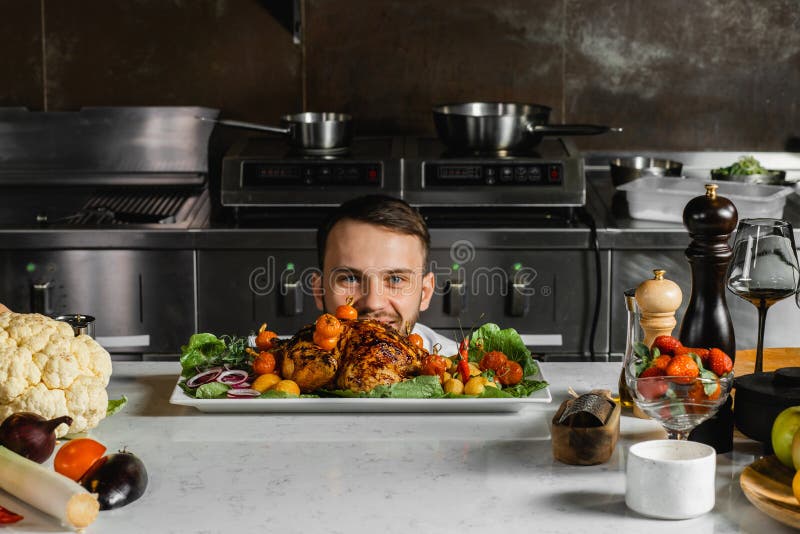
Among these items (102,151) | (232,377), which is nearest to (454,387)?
(232,377)

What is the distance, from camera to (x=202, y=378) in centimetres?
179

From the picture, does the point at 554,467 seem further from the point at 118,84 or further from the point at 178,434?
the point at 118,84

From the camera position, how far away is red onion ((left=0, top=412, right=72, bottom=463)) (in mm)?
1432

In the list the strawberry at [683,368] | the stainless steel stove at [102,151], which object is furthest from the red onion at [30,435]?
the stainless steel stove at [102,151]

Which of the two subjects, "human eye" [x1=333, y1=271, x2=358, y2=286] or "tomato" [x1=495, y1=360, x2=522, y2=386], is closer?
"tomato" [x1=495, y1=360, x2=522, y2=386]

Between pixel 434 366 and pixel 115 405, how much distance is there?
52cm

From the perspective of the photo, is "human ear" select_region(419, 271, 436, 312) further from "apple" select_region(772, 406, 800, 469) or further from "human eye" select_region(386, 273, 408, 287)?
"apple" select_region(772, 406, 800, 469)

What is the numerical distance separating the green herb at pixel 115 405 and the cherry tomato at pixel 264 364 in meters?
0.22

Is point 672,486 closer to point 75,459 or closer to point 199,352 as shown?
point 75,459

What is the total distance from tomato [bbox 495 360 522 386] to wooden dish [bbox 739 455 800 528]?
1.56 feet

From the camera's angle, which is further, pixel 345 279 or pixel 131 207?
pixel 131 207

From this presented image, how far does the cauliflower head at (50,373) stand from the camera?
154cm

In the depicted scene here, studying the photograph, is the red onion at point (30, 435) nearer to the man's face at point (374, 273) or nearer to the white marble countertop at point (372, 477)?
the white marble countertop at point (372, 477)

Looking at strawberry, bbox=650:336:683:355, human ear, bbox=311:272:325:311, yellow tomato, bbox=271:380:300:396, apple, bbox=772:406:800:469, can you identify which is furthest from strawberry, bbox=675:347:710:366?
human ear, bbox=311:272:325:311
